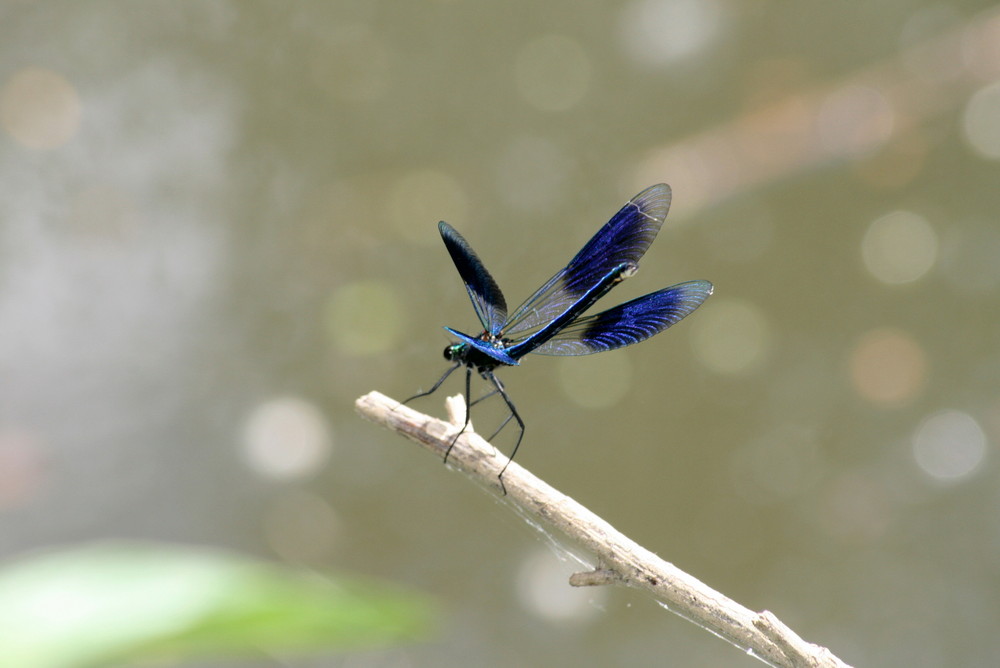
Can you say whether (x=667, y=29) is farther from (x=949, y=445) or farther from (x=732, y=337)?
(x=949, y=445)

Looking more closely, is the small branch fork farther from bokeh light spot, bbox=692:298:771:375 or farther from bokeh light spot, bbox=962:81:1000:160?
bokeh light spot, bbox=962:81:1000:160

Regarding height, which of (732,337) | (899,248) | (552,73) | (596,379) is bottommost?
(596,379)

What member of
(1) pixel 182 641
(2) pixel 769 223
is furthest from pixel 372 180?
(1) pixel 182 641

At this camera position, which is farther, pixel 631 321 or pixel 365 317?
pixel 365 317

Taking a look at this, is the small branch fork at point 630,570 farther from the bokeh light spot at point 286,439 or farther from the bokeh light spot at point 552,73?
the bokeh light spot at point 552,73

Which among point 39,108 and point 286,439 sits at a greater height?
point 39,108

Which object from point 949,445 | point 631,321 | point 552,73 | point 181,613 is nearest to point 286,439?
point 552,73

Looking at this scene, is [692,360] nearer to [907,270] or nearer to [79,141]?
[907,270]
